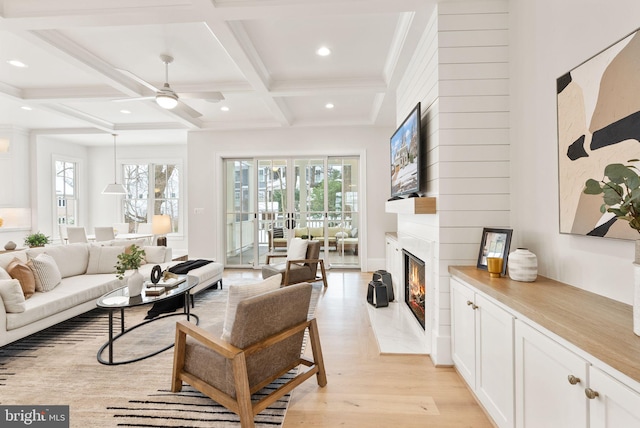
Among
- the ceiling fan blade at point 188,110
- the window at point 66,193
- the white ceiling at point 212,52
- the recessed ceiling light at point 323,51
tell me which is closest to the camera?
the white ceiling at point 212,52

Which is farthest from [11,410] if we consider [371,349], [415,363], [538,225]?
[538,225]

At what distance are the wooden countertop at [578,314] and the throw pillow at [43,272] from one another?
151 inches

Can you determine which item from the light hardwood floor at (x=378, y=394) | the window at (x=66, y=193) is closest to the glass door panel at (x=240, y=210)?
the light hardwood floor at (x=378, y=394)

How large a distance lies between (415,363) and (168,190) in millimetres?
7302

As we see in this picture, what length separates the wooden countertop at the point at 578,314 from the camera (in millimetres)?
965

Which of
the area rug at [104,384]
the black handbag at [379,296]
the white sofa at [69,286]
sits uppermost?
the white sofa at [69,286]

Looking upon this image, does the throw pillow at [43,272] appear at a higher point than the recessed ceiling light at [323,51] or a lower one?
lower

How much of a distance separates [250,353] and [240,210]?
4.80 m

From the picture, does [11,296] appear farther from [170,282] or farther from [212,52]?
[212,52]

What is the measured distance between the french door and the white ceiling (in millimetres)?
1099

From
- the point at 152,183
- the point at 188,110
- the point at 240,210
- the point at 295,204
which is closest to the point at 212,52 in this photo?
the point at 188,110

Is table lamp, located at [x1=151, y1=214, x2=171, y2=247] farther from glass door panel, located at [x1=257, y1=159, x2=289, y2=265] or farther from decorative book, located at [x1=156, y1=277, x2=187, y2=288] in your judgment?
decorative book, located at [x1=156, y1=277, x2=187, y2=288]

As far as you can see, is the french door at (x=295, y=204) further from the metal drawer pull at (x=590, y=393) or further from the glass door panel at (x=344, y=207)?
the metal drawer pull at (x=590, y=393)

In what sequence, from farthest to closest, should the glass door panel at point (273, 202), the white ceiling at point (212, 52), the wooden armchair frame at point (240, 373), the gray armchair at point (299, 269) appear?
the glass door panel at point (273, 202) < the gray armchair at point (299, 269) < the white ceiling at point (212, 52) < the wooden armchair frame at point (240, 373)
